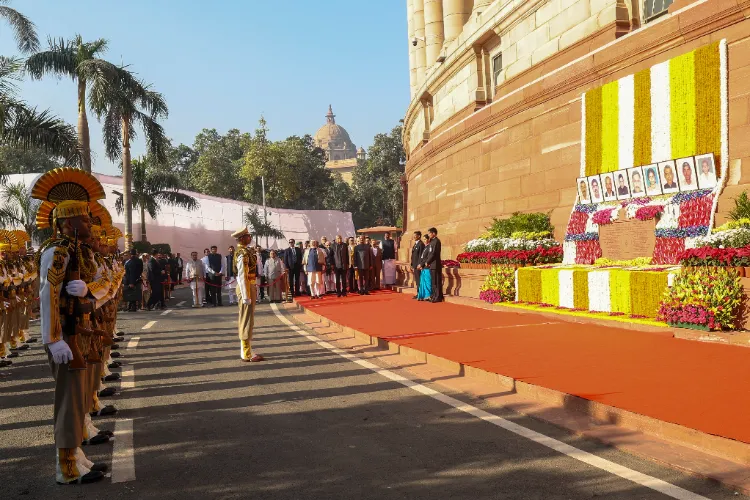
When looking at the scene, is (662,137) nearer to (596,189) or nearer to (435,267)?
(596,189)

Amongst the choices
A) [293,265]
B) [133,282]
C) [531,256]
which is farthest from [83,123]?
[531,256]

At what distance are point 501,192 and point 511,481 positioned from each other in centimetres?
1676

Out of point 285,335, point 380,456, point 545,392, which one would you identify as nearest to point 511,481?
point 380,456

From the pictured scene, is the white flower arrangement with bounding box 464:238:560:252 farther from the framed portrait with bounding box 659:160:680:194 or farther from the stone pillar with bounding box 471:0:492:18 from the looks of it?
the stone pillar with bounding box 471:0:492:18

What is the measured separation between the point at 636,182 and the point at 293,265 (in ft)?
39.9

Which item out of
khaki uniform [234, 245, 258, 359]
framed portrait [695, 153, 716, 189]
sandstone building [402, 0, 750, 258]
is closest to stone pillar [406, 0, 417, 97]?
sandstone building [402, 0, 750, 258]

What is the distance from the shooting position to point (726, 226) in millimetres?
11000

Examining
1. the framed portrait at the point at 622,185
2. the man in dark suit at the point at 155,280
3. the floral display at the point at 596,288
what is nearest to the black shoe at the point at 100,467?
the floral display at the point at 596,288

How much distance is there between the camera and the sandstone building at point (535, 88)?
42.7 feet

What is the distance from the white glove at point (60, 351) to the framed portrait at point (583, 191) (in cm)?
1331

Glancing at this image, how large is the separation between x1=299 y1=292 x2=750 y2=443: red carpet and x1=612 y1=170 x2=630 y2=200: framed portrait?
3.31m

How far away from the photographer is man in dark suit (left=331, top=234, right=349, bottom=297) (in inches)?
920

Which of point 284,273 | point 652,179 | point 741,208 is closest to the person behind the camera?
point 741,208

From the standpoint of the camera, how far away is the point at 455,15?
30078mm
